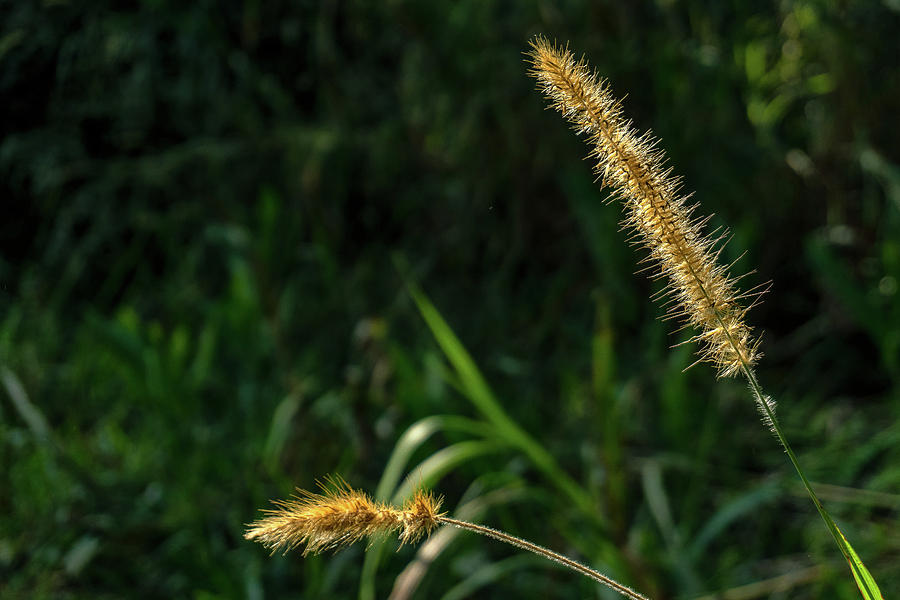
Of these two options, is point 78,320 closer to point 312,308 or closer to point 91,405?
point 91,405

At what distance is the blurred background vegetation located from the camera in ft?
6.64

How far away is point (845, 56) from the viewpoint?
2.43 m

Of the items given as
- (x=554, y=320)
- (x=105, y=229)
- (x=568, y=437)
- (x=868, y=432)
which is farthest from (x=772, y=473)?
(x=105, y=229)

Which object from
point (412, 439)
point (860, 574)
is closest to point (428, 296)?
point (412, 439)

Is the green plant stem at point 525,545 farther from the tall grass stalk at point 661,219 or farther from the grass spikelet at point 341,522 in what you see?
the tall grass stalk at point 661,219

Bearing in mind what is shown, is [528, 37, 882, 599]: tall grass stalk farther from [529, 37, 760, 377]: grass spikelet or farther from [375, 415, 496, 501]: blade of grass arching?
[375, 415, 496, 501]: blade of grass arching

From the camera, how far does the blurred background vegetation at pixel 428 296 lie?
2.02m

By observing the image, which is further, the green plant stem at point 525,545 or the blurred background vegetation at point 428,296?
the blurred background vegetation at point 428,296

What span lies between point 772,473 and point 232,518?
1466 millimetres

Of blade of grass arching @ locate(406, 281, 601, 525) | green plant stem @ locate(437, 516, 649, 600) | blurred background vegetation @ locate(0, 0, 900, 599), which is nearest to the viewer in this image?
green plant stem @ locate(437, 516, 649, 600)

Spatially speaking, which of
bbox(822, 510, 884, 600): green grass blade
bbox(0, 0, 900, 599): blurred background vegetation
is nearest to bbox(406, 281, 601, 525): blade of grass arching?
bbox(0, 0, 900, 599): blurred background vegetation

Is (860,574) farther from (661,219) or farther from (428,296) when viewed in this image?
(428,296)

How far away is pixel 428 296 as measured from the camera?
3088 mm

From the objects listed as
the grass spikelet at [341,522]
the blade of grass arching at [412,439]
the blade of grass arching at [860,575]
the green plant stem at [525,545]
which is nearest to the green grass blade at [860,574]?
the blade of grass arching at [860,575]
